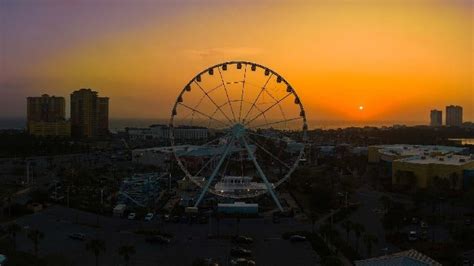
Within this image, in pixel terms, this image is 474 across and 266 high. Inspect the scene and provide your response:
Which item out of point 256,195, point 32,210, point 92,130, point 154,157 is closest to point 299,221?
point 256,195

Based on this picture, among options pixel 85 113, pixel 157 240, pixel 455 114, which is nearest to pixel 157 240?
pixel 157 240

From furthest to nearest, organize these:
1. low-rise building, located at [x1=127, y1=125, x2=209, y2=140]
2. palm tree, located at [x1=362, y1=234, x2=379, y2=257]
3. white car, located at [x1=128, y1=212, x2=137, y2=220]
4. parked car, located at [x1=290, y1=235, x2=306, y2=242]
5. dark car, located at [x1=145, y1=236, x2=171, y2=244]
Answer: low-rise building, located at [x1=127, y1=125, x2=209, y2=140] → white car, located at [x1=128, y1=212, x2=137, y2=220] → parked car, located at [x1=290, y1=235, x2=306, y2=242] → dark car, located at [x1=145, y1=236, x2=171, y2=244] → palm tree, located at [x1=362, y1=234, x2=379, y2=257]

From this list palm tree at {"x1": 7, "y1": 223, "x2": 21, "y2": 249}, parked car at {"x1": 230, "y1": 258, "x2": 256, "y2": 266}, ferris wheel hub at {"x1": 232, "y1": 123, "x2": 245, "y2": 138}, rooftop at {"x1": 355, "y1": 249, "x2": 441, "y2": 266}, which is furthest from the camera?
ferris wheel hub at {"x1": 232, "y1": 123, "x2": 245, "y2": 138}

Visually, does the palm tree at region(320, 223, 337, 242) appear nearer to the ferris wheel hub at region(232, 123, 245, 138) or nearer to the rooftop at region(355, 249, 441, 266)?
the rooftop at region(355, 249, 441, 266)

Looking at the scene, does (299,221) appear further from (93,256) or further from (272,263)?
(93,256)

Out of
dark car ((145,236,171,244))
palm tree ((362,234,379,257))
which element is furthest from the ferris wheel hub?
palm tree ((362,234,379,257))

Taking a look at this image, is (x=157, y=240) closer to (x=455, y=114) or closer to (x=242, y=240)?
(x=242, y=240)

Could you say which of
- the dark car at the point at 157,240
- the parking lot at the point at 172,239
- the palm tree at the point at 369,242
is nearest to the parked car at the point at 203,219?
the parking lot at the point at 172,239
